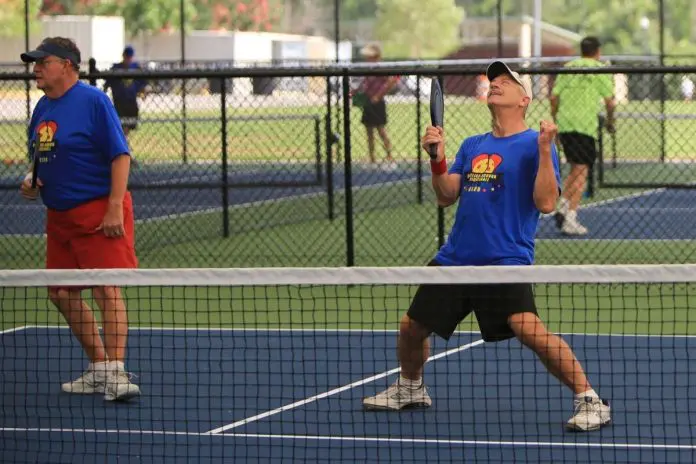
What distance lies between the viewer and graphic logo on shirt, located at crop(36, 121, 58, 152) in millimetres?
8359

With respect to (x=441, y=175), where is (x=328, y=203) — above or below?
below

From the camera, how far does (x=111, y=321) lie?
8.34 m

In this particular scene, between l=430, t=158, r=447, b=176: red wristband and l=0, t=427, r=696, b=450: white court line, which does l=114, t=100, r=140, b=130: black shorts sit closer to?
l=0, t=427, r=696, b=450: white court line

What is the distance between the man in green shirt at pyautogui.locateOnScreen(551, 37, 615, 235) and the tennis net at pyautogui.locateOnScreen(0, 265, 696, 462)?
15.3 ft

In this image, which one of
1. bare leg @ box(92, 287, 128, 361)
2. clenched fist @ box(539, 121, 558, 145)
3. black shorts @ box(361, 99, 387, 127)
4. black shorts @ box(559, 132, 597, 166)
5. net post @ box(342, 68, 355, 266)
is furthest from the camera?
black shorts @ box(361, 99, 387, 127)

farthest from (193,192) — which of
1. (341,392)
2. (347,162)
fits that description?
(341,392)

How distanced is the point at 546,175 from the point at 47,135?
2637mm

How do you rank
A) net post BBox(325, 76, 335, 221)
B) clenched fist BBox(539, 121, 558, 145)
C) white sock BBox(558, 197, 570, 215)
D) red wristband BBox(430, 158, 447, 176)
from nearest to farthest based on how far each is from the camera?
1. clenched fist BBox(539, 121, 558, 145)
2. red wristband BBox(430, 158, 447, 176)
3. net post BBox(325, 76, 335, 221)
4. white sock BBox(558, 197, 570, 215)

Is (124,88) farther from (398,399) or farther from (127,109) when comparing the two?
(398,399)

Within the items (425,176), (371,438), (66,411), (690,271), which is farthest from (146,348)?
(425,176)

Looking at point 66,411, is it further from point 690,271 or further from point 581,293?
point 581,293

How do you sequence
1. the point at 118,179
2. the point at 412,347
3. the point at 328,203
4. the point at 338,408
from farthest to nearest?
the point at 328,203 < the point at 118,179 < the point at 338,408 < the point at 412,347

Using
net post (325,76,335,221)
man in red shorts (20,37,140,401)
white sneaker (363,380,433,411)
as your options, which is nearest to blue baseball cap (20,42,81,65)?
man in red shorts (20,37,140,401)

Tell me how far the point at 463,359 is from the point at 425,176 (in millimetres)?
12135
